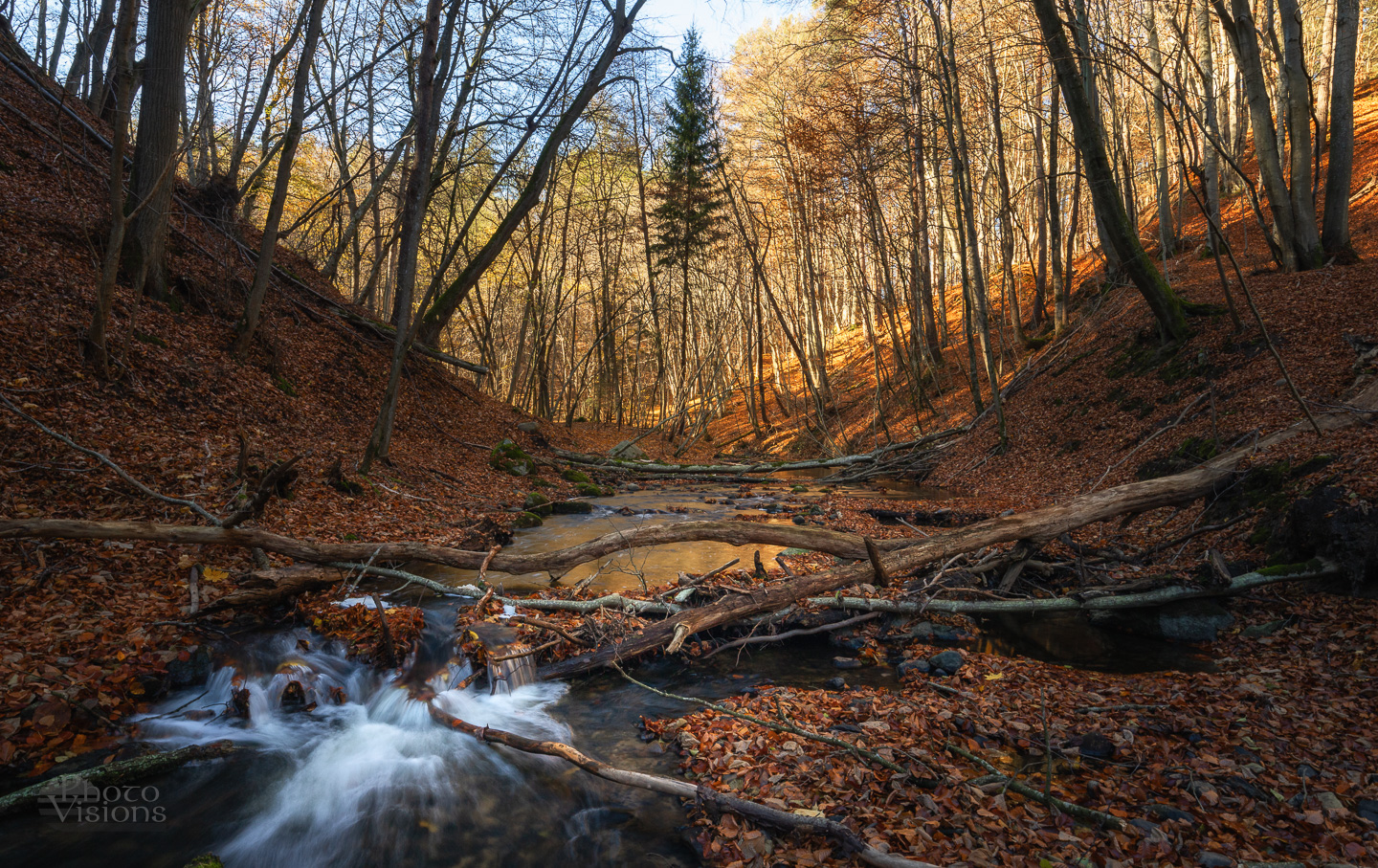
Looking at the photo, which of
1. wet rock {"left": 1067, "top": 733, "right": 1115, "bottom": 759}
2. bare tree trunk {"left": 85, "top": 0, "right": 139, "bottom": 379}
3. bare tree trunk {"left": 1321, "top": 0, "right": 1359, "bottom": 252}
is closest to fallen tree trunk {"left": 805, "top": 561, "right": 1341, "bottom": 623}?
wet rock {"left": 1067, "top": 733, "right": 1115, "bottom": 759}

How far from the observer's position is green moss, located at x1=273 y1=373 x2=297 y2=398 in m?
11.4

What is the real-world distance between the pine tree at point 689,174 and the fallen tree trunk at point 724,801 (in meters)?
20.5

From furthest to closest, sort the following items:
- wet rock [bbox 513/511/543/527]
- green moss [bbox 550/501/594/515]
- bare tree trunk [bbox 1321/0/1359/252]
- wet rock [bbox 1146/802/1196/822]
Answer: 1. green moss [bbox 550/501/594/515]
2. wet rock [bbox 513/511/543/527]
3. bare tree trunk [bbox 1321/0/1359/252]
4. wet rock [bbox 1146/802/1196/822]

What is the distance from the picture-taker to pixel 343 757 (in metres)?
5.06

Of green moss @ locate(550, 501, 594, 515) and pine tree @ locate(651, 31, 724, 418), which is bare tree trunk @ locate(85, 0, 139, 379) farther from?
pine tree @ locate(651, 31, 724, 418)

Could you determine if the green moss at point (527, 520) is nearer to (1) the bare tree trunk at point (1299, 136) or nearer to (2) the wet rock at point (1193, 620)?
(2) the wet rock at point (1193, 620)

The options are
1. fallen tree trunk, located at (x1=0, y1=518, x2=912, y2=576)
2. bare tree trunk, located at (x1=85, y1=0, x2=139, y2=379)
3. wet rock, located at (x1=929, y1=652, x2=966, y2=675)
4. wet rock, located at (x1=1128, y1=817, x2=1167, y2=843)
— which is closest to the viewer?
wet rock, located at (x1=1128, y1=817, x2=1167, y2=843)

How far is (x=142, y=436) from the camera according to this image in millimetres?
7391

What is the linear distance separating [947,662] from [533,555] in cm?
408

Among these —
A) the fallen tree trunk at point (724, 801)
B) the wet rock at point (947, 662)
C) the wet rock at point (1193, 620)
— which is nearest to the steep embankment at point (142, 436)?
the fallen tree trunk at point (724, 801)

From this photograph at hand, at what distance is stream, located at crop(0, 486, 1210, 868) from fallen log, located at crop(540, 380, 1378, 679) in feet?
1.38

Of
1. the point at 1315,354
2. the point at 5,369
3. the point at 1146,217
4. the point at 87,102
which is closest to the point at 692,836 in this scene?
the point at 5,369

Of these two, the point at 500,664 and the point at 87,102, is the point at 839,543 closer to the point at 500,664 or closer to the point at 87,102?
the point at 500,664

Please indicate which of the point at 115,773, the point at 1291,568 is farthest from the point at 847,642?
the point at 115,773
